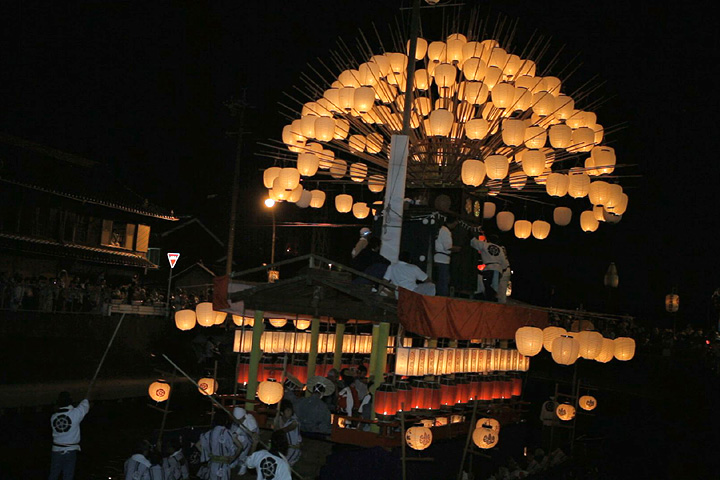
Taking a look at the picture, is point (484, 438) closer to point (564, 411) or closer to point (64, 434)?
point (564, 411)

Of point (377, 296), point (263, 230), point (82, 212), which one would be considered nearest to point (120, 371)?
point (82, 212)

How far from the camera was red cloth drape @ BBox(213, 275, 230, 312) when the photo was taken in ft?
36.1

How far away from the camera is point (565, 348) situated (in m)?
12.2

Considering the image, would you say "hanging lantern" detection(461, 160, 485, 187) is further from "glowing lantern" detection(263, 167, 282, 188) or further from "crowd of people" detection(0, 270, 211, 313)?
"crowd of people" detection(0, 270, 211, 313)

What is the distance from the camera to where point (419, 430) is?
10.0m

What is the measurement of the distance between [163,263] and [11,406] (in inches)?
774

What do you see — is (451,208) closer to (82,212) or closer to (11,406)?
(11,406)

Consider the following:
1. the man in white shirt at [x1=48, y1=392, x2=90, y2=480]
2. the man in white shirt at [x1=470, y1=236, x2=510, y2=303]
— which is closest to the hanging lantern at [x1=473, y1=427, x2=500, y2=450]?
the man in white shirt at [x1=470, y1=236, x2=510, y2=303]

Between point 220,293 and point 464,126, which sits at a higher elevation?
point 464,126

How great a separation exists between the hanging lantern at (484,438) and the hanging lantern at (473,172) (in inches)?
176

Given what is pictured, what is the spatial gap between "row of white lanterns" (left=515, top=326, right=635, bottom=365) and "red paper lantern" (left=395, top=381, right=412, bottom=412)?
2856mm

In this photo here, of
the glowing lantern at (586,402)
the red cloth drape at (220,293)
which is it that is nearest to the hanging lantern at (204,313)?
the red cloth drape at (220,293)

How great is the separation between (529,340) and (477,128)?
413cm

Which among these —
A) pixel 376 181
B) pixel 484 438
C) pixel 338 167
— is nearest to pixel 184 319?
pixel 338 167
